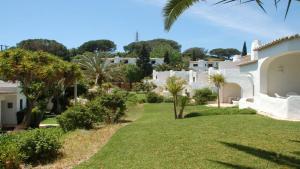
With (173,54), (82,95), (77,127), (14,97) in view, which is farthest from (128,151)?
(173,54)

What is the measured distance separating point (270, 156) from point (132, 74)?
226 ft

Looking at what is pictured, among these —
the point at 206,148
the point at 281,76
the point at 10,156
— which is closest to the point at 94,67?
the point at 281,76

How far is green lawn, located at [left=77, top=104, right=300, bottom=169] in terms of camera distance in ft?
33.7

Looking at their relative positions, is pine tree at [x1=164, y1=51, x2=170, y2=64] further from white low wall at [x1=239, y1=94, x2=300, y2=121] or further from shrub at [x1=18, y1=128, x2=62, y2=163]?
shrub at [x1=18, y1=128, x2=62, y2=163]

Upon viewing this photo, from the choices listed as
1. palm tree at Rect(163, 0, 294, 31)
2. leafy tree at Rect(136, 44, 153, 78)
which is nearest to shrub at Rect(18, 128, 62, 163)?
palm tree at Rect(163, 0, 294, 31)

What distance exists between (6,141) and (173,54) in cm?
9305

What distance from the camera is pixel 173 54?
4085 inches

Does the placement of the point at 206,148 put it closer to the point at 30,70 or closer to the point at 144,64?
A: the point at 30,70

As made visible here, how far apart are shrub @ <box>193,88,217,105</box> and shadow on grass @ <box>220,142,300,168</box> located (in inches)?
1109

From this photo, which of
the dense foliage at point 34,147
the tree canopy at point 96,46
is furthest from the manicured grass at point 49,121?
the tree canopy at point 96,46

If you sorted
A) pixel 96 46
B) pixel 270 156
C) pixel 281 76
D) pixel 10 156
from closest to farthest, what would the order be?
1. pixel 10 156
2. pixel 270 156
3. pixel 281 76
4. pixel 96 46

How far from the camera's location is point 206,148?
Answer: 40.0ft

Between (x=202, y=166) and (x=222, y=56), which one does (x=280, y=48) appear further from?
(x=222, y=56)

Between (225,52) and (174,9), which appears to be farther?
(225,52)
